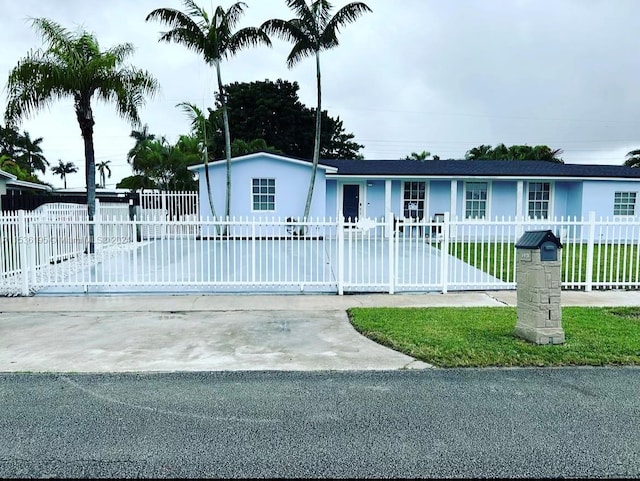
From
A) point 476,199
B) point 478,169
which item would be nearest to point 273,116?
point 478,169

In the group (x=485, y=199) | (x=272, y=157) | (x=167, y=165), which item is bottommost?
(x=485, y=199)

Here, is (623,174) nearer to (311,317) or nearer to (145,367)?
(311,317)

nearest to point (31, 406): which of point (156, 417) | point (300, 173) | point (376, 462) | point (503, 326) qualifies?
point (156, 417)

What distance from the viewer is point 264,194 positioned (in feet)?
69.9

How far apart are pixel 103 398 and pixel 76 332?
2.72 meters

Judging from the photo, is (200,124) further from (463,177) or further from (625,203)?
(625,203)

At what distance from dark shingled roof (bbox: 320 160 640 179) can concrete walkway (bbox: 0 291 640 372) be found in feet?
41.3

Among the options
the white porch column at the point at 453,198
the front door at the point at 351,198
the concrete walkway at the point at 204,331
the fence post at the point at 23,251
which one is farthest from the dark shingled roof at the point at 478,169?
the fence post at the point at 23,251

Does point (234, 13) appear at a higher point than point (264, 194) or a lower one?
higher

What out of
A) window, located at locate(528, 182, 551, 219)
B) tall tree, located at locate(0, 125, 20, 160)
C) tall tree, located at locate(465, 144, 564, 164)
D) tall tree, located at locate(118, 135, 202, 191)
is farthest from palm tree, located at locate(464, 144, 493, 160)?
tall tree, located at locate(0, 125, 20, 160)

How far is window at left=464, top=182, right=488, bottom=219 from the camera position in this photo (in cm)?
2255

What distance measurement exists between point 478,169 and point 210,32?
1277 cm

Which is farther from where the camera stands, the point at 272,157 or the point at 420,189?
the point at 420,189

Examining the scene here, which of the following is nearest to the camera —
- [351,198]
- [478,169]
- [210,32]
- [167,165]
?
[210,32]
